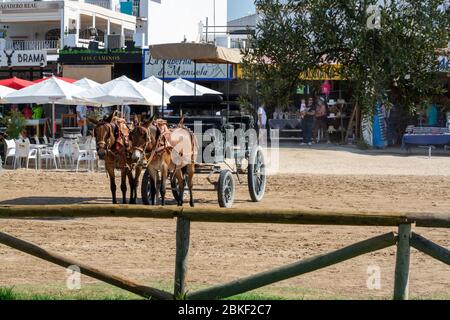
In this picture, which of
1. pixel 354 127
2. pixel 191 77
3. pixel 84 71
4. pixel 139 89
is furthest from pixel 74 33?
pixel 139 89

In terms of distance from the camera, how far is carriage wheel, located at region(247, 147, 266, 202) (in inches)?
640

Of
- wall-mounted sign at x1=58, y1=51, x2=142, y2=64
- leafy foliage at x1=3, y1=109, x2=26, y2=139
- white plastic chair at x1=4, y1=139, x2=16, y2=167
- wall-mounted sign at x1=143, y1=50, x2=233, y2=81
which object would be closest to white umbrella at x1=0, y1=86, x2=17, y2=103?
leafy foliage at x1=3, y1=109, x2=26, y2=139

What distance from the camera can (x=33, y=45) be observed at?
45.4 meters

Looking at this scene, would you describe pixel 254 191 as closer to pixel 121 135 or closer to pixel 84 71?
pixel 121 135

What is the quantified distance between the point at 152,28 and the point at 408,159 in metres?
25.7

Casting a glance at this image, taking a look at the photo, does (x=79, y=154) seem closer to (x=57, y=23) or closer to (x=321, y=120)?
(x=321, y=120)

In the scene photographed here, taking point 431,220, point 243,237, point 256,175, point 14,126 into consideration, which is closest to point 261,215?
point 431,220

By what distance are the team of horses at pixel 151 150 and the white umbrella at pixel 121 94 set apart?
8.11m

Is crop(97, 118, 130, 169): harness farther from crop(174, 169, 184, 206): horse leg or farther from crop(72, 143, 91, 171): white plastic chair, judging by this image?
crop(72, 143, 91, 171): white plastic chair

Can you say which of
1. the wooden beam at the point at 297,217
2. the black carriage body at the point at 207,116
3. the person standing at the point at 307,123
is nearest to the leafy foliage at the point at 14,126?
the black carriage body at the point at 207,116

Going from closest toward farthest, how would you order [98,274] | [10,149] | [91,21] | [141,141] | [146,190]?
1. [98,274]
2. [141,141]
3. [146,190]
4. [10,149]
5. [91,21]

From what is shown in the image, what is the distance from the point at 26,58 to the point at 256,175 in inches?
1034

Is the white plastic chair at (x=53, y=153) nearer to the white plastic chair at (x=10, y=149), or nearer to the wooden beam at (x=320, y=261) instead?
the white plastic chair at (x=10, y=149)

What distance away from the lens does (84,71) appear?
39.3 meters
